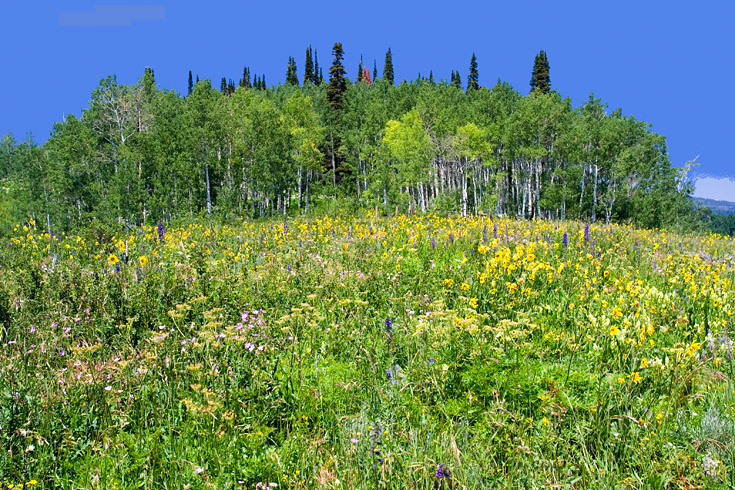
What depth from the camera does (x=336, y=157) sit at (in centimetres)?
5988

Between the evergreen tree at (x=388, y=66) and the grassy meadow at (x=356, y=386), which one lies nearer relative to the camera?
the grassy meadow at (x=356, y=386)

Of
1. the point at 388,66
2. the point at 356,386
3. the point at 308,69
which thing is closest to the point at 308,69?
the point at 308,69

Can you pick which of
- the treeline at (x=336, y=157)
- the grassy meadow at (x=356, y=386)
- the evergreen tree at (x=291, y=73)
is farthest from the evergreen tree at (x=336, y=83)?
the grassy meadow at (x=356, y=386)

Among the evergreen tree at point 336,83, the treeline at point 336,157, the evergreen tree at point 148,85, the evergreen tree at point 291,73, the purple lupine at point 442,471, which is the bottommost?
the purple lupine at point 442,471

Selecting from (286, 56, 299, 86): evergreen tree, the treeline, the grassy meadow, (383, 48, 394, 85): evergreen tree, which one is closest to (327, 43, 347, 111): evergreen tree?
the treeline

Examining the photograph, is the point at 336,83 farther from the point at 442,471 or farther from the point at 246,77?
the point at 442,471

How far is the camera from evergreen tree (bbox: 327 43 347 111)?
64625mm

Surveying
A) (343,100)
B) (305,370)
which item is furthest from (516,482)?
(343,100)

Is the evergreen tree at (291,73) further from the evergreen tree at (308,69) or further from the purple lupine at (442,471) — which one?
the purple lupine at (442,471)

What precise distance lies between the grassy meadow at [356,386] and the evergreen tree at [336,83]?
61.4m

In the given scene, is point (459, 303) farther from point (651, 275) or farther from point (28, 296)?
point (28, 296)

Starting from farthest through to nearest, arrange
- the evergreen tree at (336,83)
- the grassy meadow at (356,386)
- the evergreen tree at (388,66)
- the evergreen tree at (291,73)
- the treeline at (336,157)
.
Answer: the evergreen tree at (388,66) → the evergreen tree at (291,73) → the evergreen tree at (336,83) → the treeline at (336,157) → the grassy meadow at (356,386)

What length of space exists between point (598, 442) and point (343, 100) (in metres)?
65.0

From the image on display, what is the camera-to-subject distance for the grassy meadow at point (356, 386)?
8.58 ft
